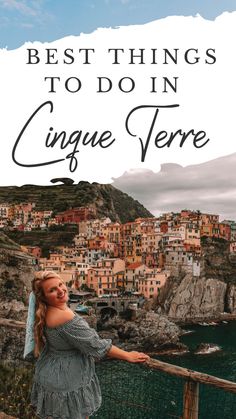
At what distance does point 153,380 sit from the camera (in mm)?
3547

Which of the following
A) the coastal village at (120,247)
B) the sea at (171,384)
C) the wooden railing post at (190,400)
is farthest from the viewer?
the coastal village at (120,247)

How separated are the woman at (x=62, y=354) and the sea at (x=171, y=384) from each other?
1.97 ft

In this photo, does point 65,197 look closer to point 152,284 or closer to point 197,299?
point 152,284

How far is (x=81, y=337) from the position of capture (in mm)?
2027

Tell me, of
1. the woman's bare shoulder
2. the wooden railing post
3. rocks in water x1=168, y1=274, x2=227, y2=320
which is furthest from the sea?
rocks in water x1=168, y1=274, x2=227, y2=320

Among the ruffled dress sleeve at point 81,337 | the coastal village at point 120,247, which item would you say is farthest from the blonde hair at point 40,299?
the coastal village at point 120,247

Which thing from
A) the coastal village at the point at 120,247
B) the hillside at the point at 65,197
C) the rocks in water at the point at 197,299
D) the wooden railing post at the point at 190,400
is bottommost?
the rocks in water at the point at 197,299

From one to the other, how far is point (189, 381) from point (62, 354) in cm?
76

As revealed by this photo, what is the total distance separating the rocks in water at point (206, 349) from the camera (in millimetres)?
31086

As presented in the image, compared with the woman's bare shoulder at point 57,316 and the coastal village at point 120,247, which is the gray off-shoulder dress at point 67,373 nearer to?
the woman's bare shoulder at point 57,316

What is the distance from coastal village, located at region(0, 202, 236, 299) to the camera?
48469mm

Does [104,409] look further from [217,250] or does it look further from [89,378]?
[217,250]

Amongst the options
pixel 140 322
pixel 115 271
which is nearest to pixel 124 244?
pixel 115 271

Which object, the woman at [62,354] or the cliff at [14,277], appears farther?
the cliff at [14,277]
